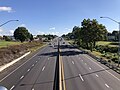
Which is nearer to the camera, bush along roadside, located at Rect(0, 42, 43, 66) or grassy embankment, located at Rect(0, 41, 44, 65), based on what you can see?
bush along roadside, located at Rect(0, 42, 43, 66)

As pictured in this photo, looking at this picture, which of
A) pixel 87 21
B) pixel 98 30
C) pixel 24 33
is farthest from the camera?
pixel 24 33

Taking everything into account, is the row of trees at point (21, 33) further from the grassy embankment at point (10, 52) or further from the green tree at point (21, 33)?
the grassy embankment at point (10, 52)

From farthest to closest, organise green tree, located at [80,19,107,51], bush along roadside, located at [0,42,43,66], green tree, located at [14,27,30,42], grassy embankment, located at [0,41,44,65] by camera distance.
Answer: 1. green tree, located at [14,27,30,42]
2. green tree, located at [80,19,107,51]
3. grassy embankment, located at [0,41,44,65]
4. bush along roadside, located at [0,42,43,66]

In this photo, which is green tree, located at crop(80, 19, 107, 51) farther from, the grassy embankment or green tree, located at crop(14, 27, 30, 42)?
green tree, located at crop(14, 27, 30, 42)

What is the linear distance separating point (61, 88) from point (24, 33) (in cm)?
14422

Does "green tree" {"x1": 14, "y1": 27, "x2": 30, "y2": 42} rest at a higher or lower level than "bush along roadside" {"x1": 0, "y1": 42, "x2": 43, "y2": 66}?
higher

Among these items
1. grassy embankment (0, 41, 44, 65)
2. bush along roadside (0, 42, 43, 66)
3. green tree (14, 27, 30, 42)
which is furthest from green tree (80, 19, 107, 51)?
green tree (14, 27, 30, 42)

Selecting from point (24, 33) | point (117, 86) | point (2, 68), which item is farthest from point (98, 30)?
point (24, 33)

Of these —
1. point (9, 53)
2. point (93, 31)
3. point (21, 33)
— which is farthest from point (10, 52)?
point (21, 33)

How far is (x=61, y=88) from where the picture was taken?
23062mm

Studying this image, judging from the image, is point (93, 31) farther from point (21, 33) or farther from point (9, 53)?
point (21, 33)

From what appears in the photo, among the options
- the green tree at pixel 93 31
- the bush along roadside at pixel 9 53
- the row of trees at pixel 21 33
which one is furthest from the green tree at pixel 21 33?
the bush along roadside at pixel 9 53

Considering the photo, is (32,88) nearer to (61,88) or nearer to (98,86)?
(61,88)

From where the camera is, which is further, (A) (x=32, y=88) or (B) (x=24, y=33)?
(B) (x=24, y=33)
